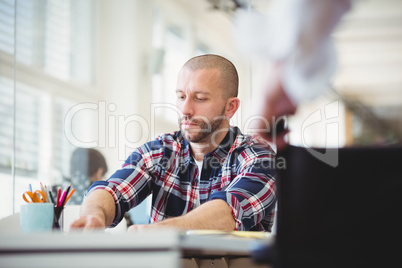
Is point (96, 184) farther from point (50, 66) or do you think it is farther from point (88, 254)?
point (50, 66)

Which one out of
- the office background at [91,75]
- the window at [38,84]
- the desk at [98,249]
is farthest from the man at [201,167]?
the window at [38,84]

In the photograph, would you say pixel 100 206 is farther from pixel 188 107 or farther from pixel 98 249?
pixel 98 249

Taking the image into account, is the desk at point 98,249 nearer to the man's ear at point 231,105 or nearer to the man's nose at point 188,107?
the man's nose at point 188,107

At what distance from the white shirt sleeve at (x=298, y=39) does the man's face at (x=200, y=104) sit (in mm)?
1349

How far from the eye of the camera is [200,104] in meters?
2.14

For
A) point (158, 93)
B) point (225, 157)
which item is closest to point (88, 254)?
point (225, 157)

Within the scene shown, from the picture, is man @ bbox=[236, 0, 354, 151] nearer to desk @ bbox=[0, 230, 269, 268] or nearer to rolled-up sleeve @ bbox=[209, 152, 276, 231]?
desk @ bbox=[0, 230, 269, 268]

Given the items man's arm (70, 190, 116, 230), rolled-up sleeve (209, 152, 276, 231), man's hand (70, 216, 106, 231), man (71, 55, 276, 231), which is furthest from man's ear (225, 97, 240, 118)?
man's hand (70, 216, 106, 231)

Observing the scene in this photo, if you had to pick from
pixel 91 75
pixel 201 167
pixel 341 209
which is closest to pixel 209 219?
pixel 201 167

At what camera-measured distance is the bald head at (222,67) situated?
2.21 meters

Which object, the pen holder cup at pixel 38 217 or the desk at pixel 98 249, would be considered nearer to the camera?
the desk at pixel 98 249

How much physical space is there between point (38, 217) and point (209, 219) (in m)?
0.45

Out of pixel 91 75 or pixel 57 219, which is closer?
pixel 57 219

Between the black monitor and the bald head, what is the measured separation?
1.42m
